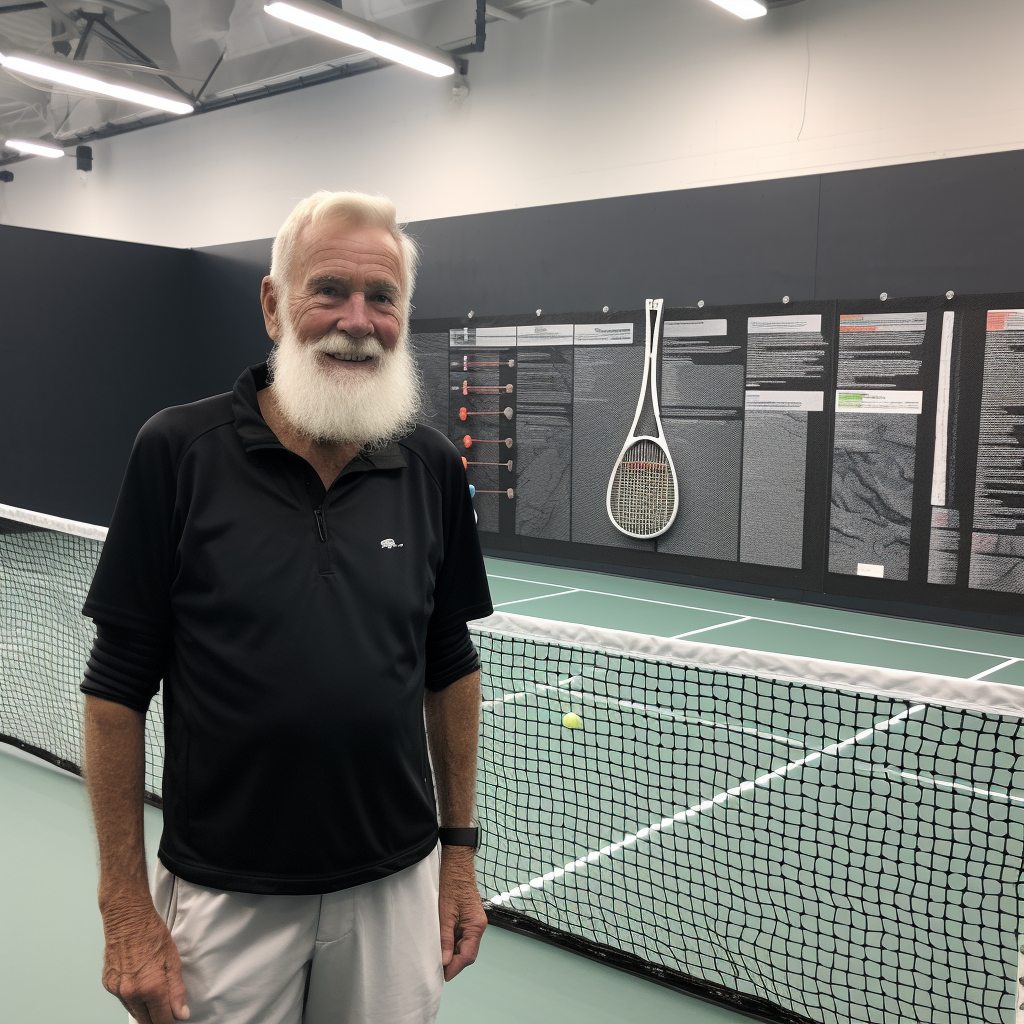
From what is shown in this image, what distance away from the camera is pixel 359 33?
7836 millimetres

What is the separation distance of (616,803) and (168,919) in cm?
249

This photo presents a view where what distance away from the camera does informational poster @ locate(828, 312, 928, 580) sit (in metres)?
6.84

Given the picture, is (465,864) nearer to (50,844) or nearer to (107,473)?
(50,844)

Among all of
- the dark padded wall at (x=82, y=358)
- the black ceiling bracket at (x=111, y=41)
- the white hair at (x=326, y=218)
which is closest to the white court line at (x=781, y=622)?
the white hair at (x=326, y=218)

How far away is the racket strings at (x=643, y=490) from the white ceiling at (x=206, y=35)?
4.09 m

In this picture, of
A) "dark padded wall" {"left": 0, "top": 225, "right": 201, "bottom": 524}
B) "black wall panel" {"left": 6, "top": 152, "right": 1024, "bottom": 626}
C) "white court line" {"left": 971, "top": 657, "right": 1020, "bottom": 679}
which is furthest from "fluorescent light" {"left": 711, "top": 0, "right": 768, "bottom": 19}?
"dark padded wall" {"left": 0, "top": 225, "right": 201, "bottom": 524}

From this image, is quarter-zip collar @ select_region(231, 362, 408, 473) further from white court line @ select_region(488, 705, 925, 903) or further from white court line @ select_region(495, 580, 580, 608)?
white court line @ select_region(495, 580, 580, 608)

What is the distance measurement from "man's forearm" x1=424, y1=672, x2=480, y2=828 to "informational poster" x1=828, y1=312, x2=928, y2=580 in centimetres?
602

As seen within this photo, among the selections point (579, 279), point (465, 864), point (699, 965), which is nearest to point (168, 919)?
point (465, 864)

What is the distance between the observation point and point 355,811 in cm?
134

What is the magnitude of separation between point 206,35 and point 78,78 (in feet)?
4.08

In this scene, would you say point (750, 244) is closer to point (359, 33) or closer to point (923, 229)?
point (923, 229)

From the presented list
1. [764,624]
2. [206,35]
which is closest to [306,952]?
[764,624]

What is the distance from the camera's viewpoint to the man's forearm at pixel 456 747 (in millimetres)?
1604
